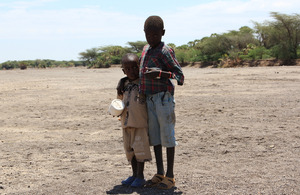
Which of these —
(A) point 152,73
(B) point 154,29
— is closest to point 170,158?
(A) point 152,73

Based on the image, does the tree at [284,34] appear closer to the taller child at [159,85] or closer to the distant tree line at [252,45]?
the distant tree line at [252,45]

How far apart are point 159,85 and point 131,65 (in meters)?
0.36

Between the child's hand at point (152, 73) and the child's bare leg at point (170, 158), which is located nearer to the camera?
the child's hand at point (152, 73)

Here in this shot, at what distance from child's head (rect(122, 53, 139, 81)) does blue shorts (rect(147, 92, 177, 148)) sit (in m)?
0.28

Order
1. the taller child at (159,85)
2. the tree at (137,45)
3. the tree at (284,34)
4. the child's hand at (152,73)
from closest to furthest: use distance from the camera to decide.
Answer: the child's hand at (152,73), the taller child at (159,85), the tree at (284,34), the tree at (137,45)

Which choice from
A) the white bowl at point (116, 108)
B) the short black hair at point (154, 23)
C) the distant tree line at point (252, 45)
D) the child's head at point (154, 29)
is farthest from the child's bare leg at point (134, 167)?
the distant tree line at point (252, 45)

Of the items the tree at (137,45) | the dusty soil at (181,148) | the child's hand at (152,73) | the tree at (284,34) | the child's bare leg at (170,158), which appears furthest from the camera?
the tree at (137,45)

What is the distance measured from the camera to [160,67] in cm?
383

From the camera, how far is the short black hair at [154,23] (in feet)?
12.3

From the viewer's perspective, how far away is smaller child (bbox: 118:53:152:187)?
3852 millimetres

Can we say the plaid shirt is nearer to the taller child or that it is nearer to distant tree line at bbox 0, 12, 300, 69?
the taller child

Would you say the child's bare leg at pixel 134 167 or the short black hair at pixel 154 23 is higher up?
the short black hair at pixel 154 23

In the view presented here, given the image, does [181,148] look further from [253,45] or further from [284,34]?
[253,45]

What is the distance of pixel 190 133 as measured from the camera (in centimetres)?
660
